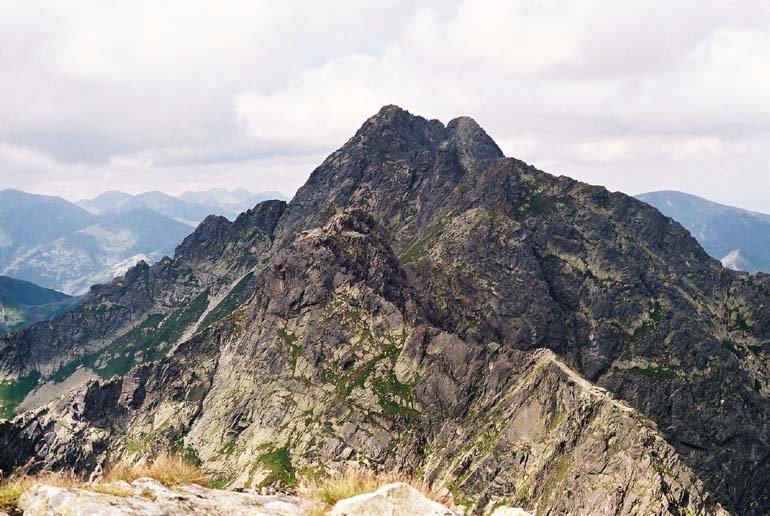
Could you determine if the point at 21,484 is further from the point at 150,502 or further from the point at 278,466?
the point at 278,466

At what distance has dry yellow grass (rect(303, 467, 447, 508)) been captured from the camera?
1794cm

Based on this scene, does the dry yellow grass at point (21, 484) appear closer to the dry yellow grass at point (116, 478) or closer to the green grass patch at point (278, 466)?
the dry yellow grass at point (116, 478)

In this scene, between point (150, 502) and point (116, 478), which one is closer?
point (150, 502)

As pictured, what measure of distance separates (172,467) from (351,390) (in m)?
161

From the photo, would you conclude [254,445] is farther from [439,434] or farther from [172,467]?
[172,467]

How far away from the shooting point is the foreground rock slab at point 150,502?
15188mm

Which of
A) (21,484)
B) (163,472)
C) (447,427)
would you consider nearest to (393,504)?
(163,472)

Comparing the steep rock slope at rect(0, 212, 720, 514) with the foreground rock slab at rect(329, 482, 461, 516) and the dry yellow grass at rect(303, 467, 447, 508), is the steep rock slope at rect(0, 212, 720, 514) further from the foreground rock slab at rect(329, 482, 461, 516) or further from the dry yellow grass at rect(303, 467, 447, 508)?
the foreground rock slab at rect(329, 482, 461, 516)

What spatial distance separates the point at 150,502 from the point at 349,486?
611 cm

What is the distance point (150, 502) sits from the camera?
54.7 ft

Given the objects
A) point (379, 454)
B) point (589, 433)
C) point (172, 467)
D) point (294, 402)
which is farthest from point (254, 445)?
point (172, 467)

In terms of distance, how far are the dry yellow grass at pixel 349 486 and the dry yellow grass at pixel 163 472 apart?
4.26 m

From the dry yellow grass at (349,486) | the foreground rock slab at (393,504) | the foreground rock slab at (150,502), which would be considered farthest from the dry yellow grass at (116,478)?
the foreground rock slab at (393,504)

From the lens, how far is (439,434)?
154 meters
